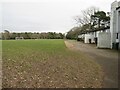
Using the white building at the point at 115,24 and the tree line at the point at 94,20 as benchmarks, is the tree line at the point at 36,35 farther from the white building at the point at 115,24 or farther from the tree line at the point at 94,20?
the white building at the point at 115,24

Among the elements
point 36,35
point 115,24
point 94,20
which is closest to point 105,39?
point 115,24

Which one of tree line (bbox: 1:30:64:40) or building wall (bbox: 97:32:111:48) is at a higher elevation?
tree line (bbox: 1:30:64:40)

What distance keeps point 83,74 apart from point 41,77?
2.53 m

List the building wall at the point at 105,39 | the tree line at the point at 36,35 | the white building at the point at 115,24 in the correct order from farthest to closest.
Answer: the tree line at the point at 36,35, the building wall at the point at 105,39, the white building at the point at 115,24

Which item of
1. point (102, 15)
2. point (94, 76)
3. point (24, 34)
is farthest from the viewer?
point (24, 34)

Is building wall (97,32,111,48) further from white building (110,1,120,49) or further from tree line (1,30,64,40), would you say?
tree line (1,30,64,40)

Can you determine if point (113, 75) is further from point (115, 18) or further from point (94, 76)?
point (115, 18)

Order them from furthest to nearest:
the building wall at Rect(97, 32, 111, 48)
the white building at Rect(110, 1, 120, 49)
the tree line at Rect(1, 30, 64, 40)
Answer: the tree line at Rect(1, 30, 64, 40)
the building wall at Rect(97, 32, 111, 48)
the white building at Rect(110, 1, 120, 49)

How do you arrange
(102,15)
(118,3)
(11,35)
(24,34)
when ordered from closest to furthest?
(118,3) → (102,15) → (11,35) → (24,34)

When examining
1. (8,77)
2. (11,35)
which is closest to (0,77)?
(8,77)

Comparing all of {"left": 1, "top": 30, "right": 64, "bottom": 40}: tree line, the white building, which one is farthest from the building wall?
{"left": 1, "top": 30, "right": 64, "bottom": 40}: tree line

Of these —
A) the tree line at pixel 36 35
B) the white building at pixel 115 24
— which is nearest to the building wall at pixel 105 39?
the white building at pixel 115 24

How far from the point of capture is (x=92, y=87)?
8.48 meters

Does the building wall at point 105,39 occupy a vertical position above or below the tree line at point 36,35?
below
